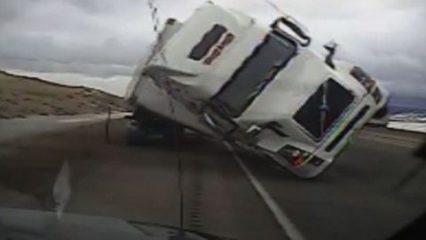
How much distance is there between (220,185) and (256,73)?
331 mm

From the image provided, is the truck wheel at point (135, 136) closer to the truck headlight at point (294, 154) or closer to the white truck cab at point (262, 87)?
the white truck cab at point (262, 87)

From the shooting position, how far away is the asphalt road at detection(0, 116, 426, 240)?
2549mm

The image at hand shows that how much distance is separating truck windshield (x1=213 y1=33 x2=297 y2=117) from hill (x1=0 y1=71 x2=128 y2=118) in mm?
336

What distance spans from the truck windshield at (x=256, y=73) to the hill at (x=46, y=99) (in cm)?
34

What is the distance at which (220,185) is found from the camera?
266cm

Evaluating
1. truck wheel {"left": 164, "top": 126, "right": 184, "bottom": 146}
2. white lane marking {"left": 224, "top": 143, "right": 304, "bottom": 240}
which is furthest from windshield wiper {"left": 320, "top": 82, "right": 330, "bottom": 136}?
truck wheel {"left": 164, "top": 126, "right": 184, "bottom": 146}

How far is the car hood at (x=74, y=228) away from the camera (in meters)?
2.69

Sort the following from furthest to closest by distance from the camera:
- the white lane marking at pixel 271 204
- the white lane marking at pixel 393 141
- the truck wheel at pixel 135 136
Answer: the truck wheel at pixel 135 136 < the white lane marking at pixel 271 204 < the white lane marking at pixel 393 141

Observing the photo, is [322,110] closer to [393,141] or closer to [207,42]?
[393,141]

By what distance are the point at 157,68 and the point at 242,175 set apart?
1.21 ft

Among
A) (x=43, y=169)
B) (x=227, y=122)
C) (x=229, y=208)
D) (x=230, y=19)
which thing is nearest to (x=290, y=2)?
(x=230, y=19)

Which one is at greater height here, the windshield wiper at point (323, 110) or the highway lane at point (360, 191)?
the windshield wiper at point (323, 110)

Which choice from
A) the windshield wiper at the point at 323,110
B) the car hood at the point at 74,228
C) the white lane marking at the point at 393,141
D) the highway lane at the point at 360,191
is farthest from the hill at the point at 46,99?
the white lane marking at the point at 393,141

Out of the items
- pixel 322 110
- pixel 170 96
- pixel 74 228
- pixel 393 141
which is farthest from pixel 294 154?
pixel 74 228
